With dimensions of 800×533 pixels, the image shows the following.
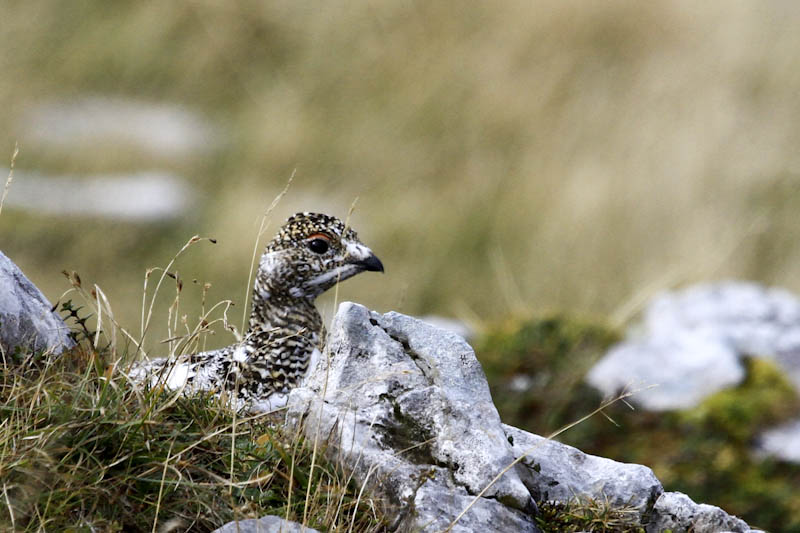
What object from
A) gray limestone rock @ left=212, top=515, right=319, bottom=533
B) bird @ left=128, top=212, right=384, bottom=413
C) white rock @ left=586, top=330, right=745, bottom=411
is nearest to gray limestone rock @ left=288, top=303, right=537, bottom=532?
gray limestone rock @ left=212, top=515, right=319, bottom=533

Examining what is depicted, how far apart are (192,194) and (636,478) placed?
13327mm

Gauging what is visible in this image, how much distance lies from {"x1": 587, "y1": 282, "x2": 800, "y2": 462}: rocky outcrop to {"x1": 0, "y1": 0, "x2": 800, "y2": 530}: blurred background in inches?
24.5

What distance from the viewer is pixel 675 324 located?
1070 centimetres

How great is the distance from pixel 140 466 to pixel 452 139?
12733 millimetres

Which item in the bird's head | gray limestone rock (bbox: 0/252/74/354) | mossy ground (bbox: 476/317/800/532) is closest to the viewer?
gray limestone rock (bbox: 0/252/74/354)

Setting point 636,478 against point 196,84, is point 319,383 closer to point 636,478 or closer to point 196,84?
point 636,478

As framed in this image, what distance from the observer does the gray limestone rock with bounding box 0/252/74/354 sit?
3959 mm

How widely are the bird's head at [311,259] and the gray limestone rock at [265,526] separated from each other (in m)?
2.05

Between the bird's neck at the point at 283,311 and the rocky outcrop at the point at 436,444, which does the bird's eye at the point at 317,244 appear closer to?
the bird's neck at the point at 283,311

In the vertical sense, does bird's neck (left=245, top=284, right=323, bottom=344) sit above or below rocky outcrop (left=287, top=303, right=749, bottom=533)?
above

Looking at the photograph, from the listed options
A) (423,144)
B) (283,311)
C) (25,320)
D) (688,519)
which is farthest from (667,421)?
(423,144)

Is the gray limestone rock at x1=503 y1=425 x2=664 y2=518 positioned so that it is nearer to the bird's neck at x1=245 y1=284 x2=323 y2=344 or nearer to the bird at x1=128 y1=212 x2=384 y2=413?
the bird at x1=128 y1=212 x2=384 y2=413

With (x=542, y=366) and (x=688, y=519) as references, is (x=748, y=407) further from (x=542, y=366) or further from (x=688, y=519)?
(x=688, y=519)

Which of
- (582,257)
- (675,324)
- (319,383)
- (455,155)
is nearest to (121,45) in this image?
(455,155)
